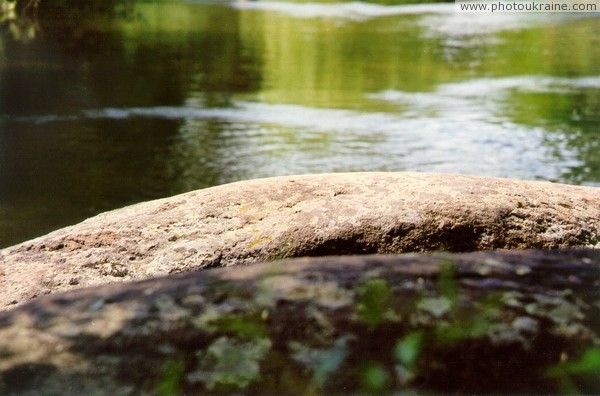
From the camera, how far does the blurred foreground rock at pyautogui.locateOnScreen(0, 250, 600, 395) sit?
1355mm

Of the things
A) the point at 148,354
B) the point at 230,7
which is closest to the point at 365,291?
the point at 148,354

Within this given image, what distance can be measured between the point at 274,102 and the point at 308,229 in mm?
9583

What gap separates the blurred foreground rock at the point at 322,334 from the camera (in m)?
1.36

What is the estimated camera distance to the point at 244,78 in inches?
531

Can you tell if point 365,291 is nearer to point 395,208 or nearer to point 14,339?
point 14,339

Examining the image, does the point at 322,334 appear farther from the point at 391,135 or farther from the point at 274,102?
the point at 274,102

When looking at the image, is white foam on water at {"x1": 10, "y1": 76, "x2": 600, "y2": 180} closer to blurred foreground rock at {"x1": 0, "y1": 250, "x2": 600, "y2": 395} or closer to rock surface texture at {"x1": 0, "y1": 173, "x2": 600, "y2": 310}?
rock surface texture at {"x1": 0, "y1": 173, "x2": 600, "y2": 310}

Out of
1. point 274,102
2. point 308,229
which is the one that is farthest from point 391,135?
point 308,229

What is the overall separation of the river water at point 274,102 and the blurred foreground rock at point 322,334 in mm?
4810

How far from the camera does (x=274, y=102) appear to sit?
11.9 m

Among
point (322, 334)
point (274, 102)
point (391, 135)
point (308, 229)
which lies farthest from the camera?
point (274, 102)

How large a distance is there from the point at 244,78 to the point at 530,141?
6.12 metres

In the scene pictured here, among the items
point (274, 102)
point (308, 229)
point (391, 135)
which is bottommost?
point (391, 135)

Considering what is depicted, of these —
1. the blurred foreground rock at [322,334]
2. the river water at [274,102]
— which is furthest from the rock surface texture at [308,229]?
the river water at [274,102]
